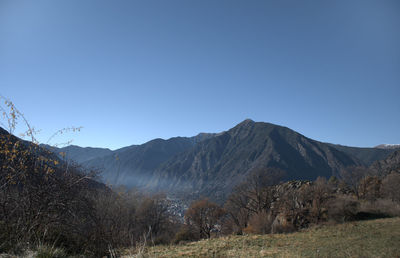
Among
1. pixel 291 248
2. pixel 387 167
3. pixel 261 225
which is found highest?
pixel 387 167

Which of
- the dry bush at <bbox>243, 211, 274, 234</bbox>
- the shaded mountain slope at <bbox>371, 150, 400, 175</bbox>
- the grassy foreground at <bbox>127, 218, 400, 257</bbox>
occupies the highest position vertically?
the shaded mountain slope at <bbox>371, 150, 400, 175</bbox>

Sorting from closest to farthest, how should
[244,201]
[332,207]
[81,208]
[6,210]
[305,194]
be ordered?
[6,210] < [81,208] < [332,207] < [305,194] < [244,201]

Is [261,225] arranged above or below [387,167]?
below

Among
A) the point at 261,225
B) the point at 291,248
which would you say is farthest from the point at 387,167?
the point at 291,248

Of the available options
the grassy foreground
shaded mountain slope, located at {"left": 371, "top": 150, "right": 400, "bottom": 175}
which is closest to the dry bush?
the grassy foreground

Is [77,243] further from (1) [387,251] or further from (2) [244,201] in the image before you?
(2) [244,201]

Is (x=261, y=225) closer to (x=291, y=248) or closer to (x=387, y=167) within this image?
(x=291, y=248)

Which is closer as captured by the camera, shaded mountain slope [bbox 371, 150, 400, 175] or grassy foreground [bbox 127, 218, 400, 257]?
grassy foreground [bbox 127, 218, 400, 257]

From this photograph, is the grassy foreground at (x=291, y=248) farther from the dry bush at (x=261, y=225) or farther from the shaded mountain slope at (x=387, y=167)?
the shaded mountain slope at (x=387, y=167)

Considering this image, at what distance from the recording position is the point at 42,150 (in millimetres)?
5957

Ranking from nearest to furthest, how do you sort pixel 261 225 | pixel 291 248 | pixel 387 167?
pixel 291 248
pixel 261 225
pixel 387 167

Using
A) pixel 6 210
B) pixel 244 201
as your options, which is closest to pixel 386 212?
pixel 244 201

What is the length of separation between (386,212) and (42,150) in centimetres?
4111

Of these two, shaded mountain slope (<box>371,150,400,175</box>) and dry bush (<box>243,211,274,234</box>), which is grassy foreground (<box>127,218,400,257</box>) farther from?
shaded mountain slope (<box>371,150,400,175</box>)
